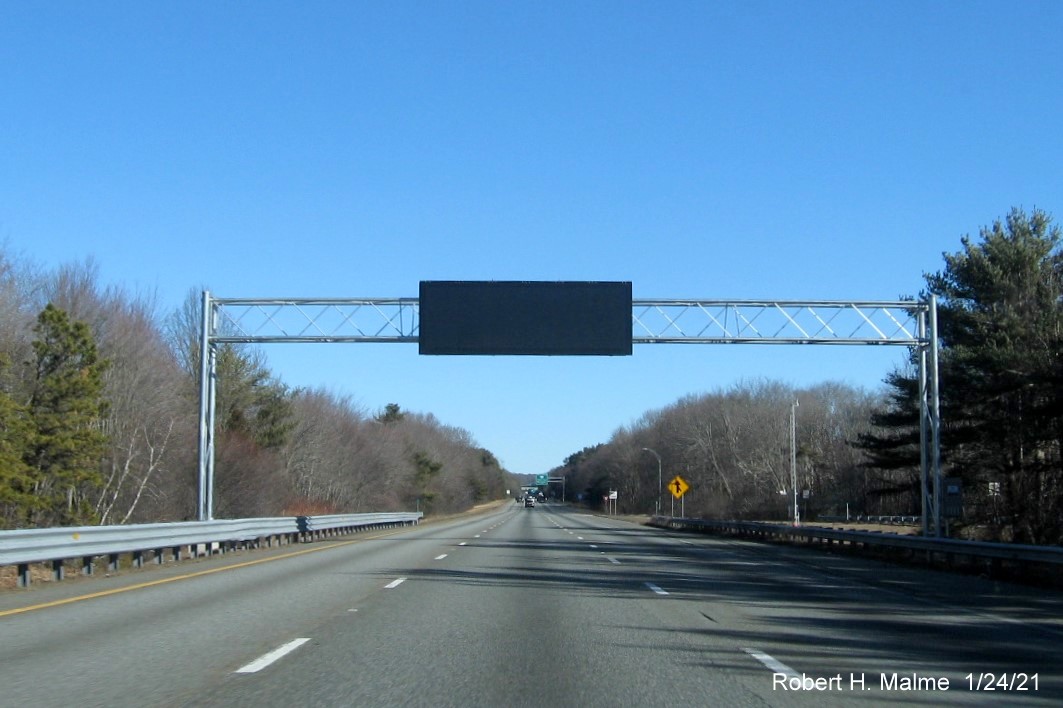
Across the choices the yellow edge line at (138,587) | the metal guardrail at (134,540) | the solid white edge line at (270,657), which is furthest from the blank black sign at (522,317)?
the solid white edge line at (270,657)

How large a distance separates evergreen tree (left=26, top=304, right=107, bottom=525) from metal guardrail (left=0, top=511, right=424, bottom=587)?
6643 mm

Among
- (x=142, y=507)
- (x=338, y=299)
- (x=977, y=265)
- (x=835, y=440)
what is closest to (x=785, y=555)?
(x=338, y=299)

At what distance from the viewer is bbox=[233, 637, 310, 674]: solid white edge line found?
31.0 ft

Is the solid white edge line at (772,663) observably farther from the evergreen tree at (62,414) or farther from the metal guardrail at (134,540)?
the evergreen tree at (62,414)

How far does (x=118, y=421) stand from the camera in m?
44.6

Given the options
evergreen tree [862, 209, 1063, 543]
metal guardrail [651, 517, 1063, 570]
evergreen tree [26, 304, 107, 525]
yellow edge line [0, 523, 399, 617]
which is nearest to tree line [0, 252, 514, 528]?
evergreen tree [26, 304, 107, 525]

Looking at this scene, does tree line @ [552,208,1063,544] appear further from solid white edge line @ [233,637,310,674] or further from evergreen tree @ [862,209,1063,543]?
solid white edge line @ [233,637,310,674]

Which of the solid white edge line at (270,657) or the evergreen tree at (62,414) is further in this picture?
the evergreen tree at (62,414)

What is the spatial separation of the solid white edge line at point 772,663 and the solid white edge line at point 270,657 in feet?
15.4

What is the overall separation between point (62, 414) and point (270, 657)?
2649 cm

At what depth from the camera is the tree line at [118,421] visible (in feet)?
108

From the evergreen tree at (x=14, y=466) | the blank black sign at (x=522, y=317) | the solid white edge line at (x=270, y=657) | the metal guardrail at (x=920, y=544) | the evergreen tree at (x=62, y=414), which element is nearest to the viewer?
the solid white edge line at (x=270, y=657)

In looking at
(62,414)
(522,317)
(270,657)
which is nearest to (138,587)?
(270,657)

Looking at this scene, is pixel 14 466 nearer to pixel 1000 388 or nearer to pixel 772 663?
pixel 772 663
